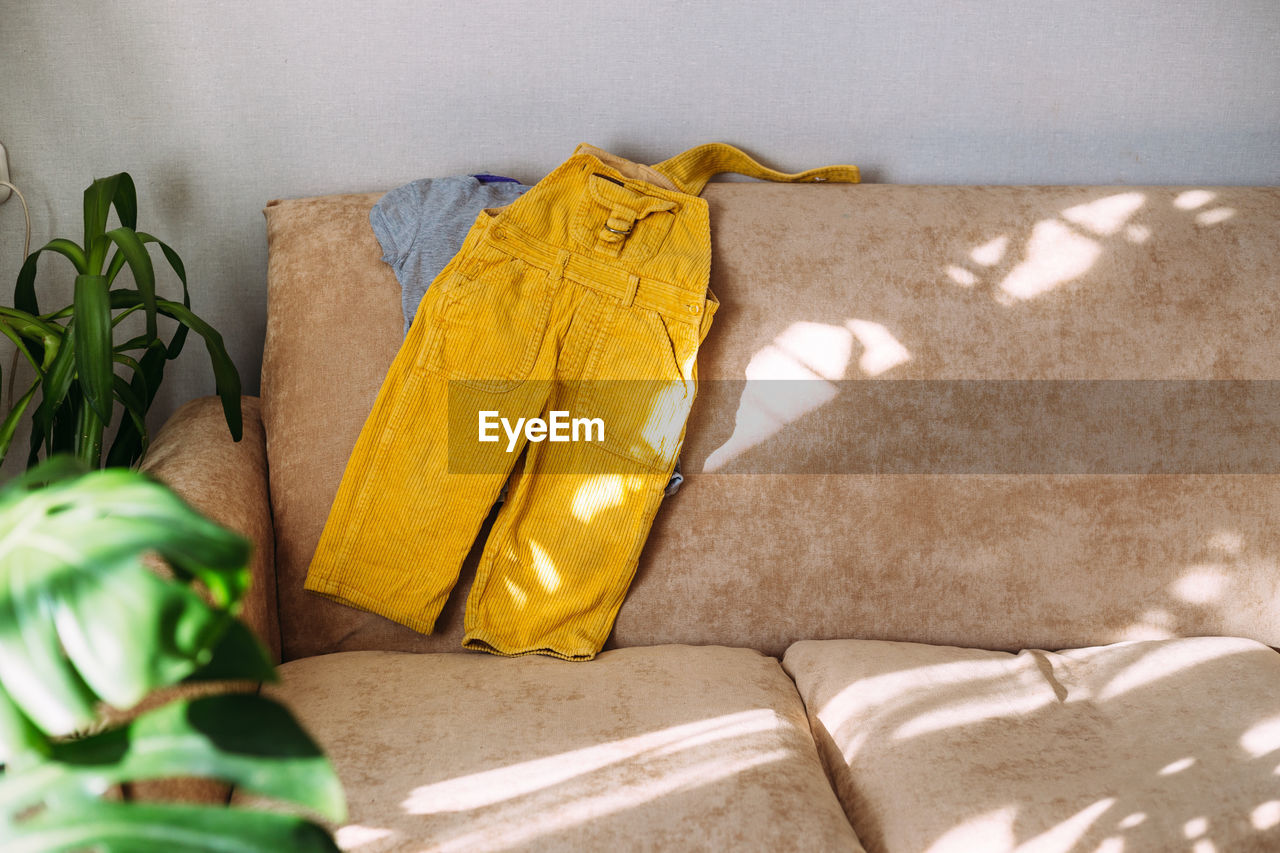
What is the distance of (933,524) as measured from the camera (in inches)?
51.1

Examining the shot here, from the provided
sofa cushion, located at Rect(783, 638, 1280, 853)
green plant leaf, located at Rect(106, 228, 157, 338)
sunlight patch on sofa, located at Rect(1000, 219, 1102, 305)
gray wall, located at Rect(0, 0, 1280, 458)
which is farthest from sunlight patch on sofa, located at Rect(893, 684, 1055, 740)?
green plant leaf, located at Rect(106, 228, 157, 338)

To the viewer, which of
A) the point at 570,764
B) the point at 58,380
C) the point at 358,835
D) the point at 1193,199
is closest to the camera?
the point at 358,835

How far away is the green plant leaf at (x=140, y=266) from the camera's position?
3.50 feet

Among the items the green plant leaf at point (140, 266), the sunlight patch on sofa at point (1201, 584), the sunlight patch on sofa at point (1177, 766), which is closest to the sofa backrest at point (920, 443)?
the sunlight patch on sofa at point (1201, 584)

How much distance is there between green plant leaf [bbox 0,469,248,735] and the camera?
327 millimetres

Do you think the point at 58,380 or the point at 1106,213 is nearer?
the point at 58,380

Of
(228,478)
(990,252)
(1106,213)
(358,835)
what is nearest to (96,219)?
(228,478)

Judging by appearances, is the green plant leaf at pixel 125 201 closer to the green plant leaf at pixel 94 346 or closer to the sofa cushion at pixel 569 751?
the green plant leaf at pixel 94 346

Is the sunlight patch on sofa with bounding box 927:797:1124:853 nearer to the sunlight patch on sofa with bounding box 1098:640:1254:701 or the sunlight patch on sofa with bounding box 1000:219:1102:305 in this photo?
the sunlight patch on sofa with bounding box 1098:640:1254:701

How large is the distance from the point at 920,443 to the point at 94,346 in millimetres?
1145

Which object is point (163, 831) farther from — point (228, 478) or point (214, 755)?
point (228, 478)

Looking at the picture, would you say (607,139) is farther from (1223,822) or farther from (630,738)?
(1223,822)

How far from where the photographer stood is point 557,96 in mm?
1501

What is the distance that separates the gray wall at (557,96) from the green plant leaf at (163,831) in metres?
1.34
